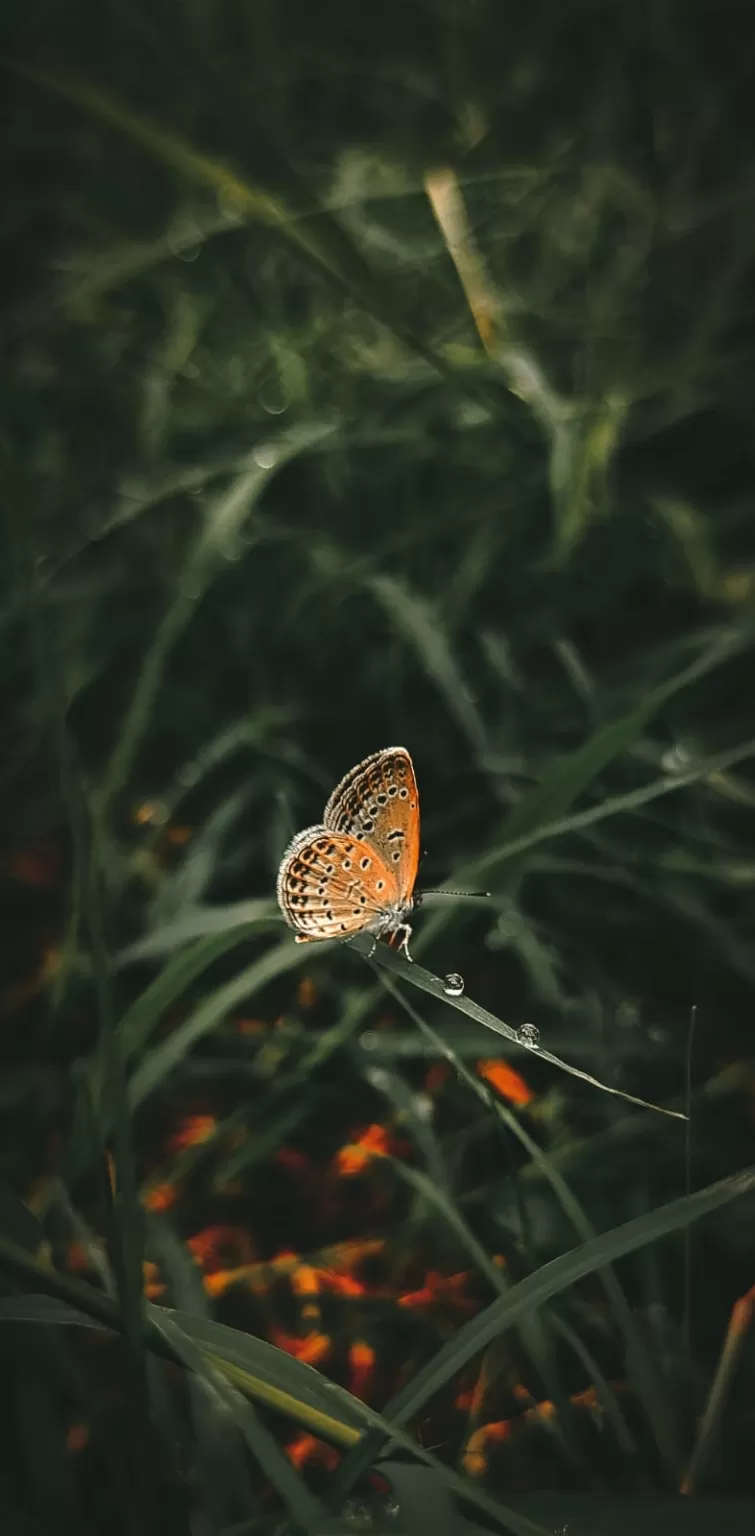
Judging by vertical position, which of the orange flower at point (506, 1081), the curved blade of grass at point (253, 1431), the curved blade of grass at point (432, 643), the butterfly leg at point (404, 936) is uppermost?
the curved blade of grass at point (432, 643)

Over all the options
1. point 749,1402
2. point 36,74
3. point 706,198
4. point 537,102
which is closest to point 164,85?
point 537,102

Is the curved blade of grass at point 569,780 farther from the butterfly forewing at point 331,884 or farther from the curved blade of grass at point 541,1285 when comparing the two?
the curved blade of grass at point 541,1285

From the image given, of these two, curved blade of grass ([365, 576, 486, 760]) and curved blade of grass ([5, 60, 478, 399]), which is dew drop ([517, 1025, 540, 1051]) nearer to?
curved blade of grass ([365, 576, 486, 760])

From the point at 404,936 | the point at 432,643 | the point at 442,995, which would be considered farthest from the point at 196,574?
the point at 442,995

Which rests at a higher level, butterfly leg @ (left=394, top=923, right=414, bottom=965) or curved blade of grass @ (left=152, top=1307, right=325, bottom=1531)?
butterfly leg @ (left=394, top=923, right=414, bottom=965)

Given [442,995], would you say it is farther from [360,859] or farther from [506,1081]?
[506,1081]

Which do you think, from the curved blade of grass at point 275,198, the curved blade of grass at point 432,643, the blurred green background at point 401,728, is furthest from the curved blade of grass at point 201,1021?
the curved blade of grass at point 275,198

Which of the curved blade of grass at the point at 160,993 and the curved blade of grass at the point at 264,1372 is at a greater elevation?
the curved blade of grass at the point at 160,993

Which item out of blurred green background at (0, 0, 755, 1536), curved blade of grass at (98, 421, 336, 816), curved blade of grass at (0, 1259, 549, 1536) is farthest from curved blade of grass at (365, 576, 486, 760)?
curved blade of grass at (0, 1259, 549, 1536)
